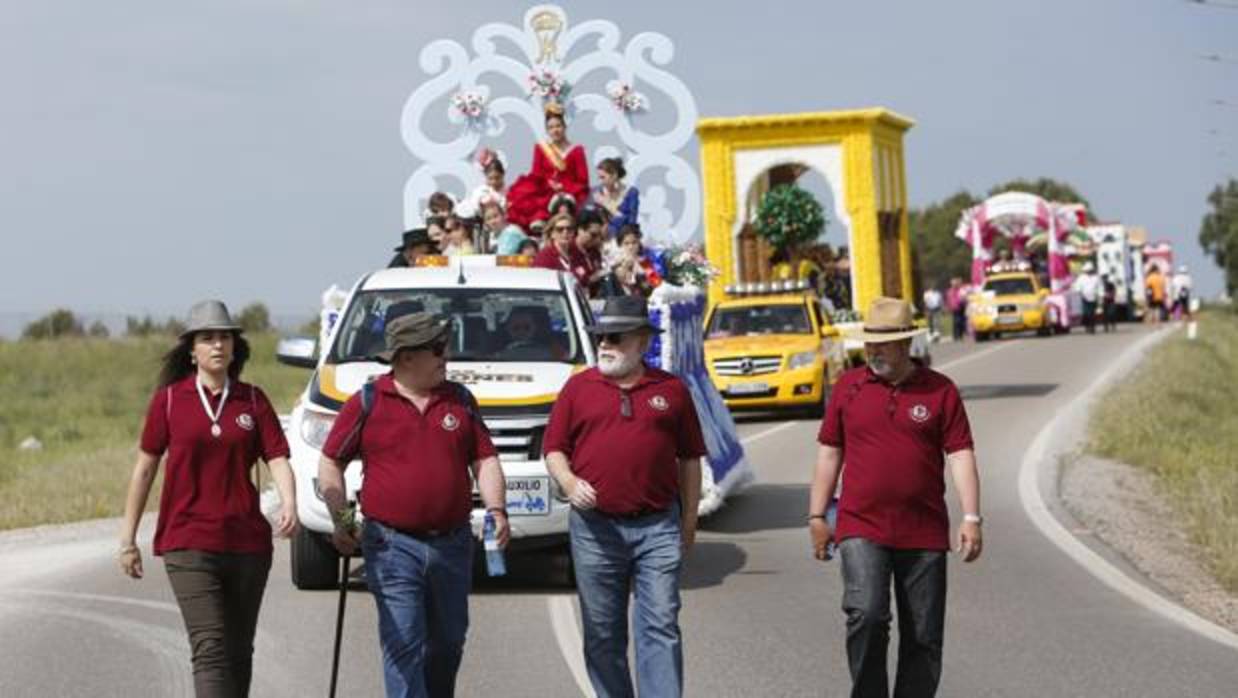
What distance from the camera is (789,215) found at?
39281 millimetres

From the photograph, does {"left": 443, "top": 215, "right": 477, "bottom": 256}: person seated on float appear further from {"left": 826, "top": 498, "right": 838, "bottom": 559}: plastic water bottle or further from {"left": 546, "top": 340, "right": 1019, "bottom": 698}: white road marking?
{"left": 826, "top": 498, "right": 838, "bottom": 559}: plastic water bottle

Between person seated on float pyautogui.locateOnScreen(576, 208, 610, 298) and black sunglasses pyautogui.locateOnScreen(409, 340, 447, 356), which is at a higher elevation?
person seated on float pyautogui.locateOnScreen(576, 208, 610, 298)

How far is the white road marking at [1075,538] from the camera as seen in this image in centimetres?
1315

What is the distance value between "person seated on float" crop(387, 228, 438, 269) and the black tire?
3.38 m

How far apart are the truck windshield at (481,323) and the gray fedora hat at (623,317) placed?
5.72 m

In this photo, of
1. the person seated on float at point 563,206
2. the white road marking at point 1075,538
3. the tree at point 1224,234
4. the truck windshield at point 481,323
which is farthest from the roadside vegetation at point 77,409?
the tree at point 1224,234

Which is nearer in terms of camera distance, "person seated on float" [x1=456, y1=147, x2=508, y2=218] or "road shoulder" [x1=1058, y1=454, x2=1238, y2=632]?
"road shoulder" [x1=1058, y1=454, x2=1238, y2=632]

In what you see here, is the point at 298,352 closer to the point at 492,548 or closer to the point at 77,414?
the point at 492,548

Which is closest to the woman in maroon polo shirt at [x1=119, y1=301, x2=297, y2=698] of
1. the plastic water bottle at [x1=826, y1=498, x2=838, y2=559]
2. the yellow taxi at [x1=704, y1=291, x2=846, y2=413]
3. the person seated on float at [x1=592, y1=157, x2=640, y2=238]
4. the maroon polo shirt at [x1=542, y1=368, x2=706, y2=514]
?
the maroon polo shirt at [x1=542, y1=368, x2=706, y2=514]

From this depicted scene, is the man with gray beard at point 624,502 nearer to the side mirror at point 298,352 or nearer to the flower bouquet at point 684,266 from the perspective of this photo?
the side mirror at point 298,352

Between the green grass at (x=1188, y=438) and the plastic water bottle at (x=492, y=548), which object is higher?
the plastic water bottle at (x=492, y=548)

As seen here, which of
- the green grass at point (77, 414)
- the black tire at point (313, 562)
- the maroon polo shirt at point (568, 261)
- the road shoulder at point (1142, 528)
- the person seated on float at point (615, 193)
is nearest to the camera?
the road shoulder at point (1142, 528)

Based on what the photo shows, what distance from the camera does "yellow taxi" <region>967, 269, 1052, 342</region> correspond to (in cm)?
6725

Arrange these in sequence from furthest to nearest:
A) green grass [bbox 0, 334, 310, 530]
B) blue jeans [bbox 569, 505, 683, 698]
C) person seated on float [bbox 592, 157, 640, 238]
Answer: green grass [bbox 0, 334, 310, 530]
person seated on float [bbox 592, 157, 640, 238]
blue jeans [bbox 569, 505, 683, 698]
